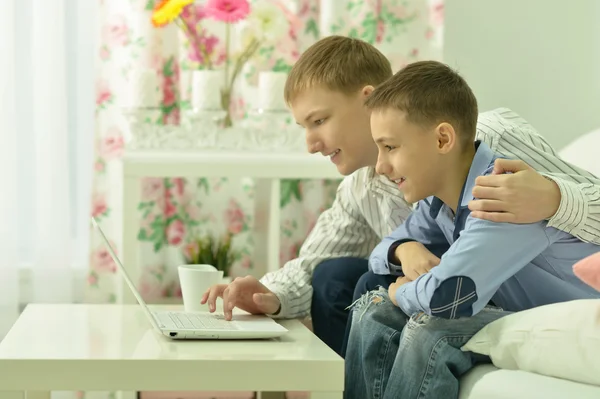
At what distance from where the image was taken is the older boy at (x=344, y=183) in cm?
159

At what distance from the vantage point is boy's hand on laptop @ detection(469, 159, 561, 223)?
1296mm

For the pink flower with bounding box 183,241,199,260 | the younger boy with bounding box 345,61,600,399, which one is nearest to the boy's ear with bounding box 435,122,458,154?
the younger boy with bounding box 345,61,600,399

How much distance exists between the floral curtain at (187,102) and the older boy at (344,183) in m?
0.86

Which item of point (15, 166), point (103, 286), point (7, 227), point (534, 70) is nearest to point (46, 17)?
point (15, 166)

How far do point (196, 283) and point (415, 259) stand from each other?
1.29 ft

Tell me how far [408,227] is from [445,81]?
0.98 ft

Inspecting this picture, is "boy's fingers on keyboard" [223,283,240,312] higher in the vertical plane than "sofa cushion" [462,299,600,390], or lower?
lower

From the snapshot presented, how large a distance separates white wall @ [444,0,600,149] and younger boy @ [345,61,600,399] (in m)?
1.12

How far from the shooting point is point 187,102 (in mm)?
2742

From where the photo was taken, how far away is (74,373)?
3.93 ft

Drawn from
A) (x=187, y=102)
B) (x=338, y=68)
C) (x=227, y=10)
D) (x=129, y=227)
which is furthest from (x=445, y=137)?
(x=187, y=102)

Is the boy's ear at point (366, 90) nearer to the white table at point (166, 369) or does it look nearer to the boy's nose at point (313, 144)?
the boy's nose at point (313, 144)

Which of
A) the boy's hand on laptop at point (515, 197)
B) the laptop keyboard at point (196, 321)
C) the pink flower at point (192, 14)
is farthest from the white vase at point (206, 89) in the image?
the boy's hand on laptop at point (515, 197)

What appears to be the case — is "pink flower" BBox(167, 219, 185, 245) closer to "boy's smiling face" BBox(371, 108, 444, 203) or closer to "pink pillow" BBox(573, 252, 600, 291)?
"boy's smiling face" BBox(371, 108, 444, 203)
